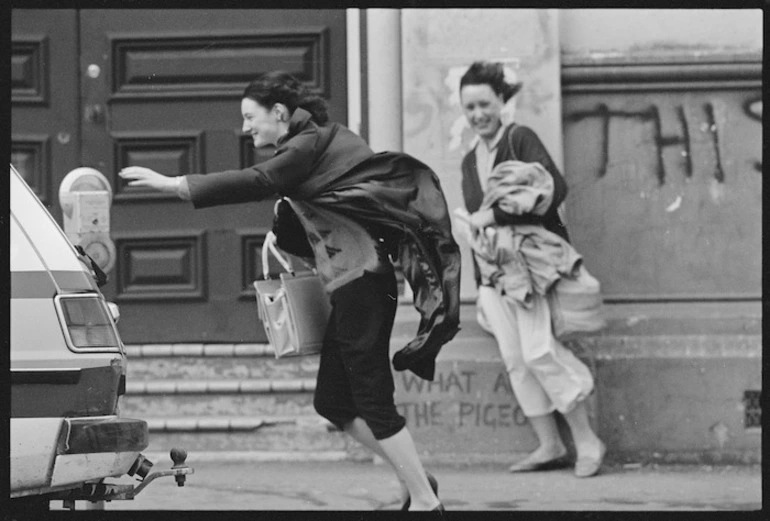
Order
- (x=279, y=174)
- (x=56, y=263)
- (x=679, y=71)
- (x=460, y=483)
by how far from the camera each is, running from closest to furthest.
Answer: (x=56, y=263) < (x=279, y=174) < (x=460, y=483) < (x=679, y=71)

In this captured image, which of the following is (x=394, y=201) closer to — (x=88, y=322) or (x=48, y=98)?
(x=88, y=322)

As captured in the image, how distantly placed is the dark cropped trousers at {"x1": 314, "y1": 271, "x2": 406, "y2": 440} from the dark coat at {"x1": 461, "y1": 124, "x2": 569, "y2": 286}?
1496mm

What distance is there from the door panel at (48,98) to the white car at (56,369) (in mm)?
3481

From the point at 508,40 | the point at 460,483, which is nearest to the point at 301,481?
the point at 460,483

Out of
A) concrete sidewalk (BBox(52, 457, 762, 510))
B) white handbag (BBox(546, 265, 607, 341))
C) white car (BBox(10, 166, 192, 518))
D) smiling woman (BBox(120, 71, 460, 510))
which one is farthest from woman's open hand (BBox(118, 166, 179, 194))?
white handbag (BBox(546, 265, 607, 341))

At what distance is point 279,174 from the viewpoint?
615 centimetres

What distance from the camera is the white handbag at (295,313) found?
6.44 meters

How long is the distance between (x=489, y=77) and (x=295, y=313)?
2.04 meters

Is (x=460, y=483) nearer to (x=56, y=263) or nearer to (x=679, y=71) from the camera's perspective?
(x=679, y=71)

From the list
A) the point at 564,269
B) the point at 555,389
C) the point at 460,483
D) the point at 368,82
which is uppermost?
the point at 368,82

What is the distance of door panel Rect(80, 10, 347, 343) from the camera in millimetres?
8203

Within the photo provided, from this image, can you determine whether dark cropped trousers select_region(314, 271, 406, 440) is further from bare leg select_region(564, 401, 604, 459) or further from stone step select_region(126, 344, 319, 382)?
stone step select_region(126, 344, 319, 382)

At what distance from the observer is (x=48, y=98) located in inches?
327

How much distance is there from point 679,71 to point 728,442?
→ 2011 mm
